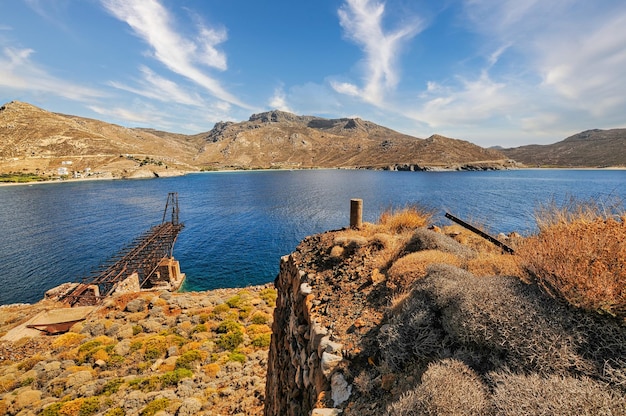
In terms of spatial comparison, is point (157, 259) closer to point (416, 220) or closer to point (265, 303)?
point (265, 303)

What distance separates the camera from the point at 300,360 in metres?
6.14

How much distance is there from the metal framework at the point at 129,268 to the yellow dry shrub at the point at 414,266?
24396 millimetres

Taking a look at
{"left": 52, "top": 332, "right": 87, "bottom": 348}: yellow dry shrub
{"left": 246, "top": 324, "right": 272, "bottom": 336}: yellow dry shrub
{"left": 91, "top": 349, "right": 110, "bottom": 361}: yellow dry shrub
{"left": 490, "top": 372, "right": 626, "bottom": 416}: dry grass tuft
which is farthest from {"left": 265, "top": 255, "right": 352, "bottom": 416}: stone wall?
{"left": 52, "top": 332, "right": 87, "bottom": 348}: yellow dry shrub

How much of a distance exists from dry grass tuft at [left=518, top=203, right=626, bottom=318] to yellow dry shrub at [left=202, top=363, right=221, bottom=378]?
13.9 meters

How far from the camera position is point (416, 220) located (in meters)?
10.2

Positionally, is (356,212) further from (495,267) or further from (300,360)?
(300,360)

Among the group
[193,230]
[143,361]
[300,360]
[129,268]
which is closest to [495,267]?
[300,360]

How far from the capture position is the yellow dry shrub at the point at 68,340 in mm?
14922

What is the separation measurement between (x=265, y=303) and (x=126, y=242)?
28340 millimetres

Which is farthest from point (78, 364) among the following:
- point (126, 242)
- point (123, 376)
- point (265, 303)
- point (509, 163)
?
point (509, 163)

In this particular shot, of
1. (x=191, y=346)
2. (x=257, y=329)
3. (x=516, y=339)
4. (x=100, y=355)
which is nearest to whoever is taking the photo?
(x=516, y=339)

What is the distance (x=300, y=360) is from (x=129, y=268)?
91.1ft

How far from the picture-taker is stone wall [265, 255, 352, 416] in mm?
4180

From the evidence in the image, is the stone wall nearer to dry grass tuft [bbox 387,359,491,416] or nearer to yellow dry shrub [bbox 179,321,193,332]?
dry grass tuft [bbox 387,359,491,416]
